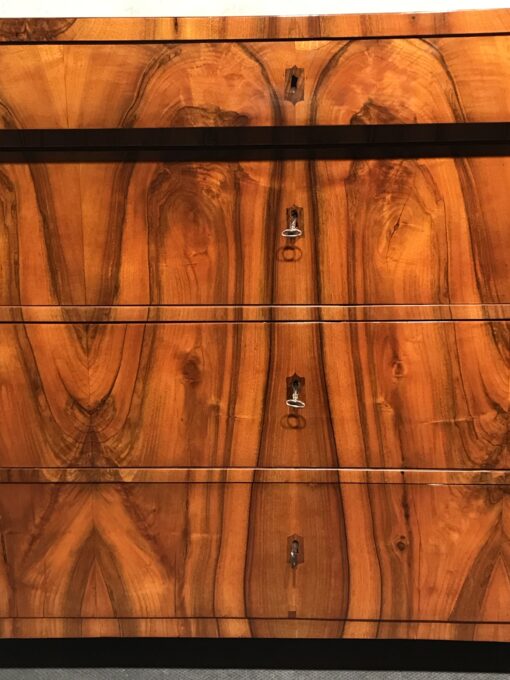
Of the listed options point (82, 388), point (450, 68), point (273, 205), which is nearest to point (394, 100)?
point (450, 68)

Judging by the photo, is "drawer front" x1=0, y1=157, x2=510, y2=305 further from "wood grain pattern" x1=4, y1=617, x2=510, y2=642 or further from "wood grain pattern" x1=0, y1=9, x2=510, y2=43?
"wood grain pattern" x1=4, y1=617, x2=510, y2=642

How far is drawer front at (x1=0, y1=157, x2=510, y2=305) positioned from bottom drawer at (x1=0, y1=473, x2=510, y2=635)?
0.28 m

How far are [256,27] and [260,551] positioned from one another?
0.69 meters

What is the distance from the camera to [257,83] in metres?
0.72

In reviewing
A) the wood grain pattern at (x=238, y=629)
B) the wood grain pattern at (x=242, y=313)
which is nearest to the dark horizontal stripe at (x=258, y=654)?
the wood grain pattern at (x=238, y=629)

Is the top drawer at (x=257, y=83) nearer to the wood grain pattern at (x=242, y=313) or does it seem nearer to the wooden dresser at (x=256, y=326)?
the wooden dresser at (x=256, y=326)

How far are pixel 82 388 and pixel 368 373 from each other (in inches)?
15.4

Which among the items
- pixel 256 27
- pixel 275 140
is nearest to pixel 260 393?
pixel 275 140

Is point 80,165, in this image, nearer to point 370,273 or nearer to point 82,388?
point 82,388

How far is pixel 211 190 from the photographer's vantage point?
77 centimetres

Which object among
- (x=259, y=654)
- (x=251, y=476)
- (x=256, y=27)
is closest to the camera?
(x=256, y=27)

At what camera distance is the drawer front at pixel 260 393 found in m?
0.79

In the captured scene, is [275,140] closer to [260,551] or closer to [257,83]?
[257,83]

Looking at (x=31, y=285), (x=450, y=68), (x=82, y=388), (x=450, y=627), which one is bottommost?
(x=450, y=627)
